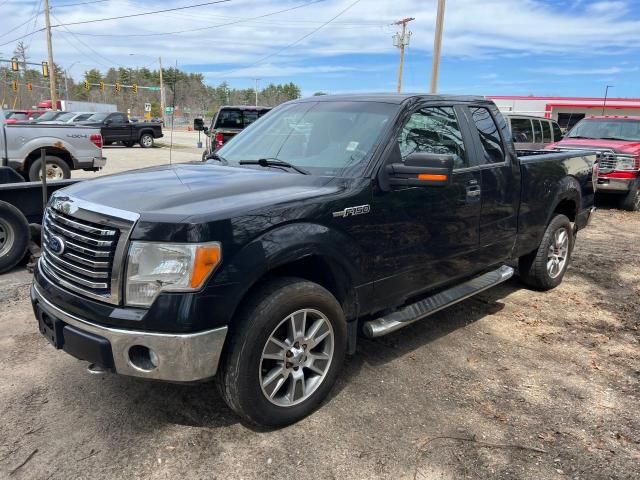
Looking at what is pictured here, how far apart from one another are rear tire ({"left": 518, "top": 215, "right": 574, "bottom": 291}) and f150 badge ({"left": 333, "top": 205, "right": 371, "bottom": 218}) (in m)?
2.95

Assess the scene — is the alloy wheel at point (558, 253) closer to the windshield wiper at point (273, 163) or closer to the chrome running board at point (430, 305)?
the chrome running board at point (430, 305)

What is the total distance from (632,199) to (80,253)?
11768 mm

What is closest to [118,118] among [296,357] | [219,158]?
[219,158]

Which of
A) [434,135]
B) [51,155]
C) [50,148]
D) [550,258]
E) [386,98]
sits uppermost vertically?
[386,98]

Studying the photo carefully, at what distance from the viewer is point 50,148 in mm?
10641

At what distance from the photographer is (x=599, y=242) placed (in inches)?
331

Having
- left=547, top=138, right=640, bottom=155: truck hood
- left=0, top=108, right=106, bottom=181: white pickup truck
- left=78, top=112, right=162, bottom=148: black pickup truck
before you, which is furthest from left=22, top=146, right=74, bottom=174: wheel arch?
left=78, top=112, right=162, bottom=148: black pickup truck

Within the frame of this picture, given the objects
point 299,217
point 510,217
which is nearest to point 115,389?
point 299,217

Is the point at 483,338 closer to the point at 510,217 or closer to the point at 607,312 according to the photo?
the point at 510,217

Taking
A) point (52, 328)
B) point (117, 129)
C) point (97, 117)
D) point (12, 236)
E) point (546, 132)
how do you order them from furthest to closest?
point (117, 129), point (97, 117), point (546, 132), point (12, 236), point (52, 328)

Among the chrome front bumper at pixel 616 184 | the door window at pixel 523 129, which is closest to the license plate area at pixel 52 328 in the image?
the chrome front bumper at pixel 616 184

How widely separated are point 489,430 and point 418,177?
1590mm

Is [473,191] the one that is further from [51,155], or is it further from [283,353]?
[51,155]

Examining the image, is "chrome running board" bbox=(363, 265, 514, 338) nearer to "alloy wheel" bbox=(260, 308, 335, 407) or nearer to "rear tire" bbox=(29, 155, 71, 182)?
"alloy wheel" bbox=(260, 308, 335, 407)
